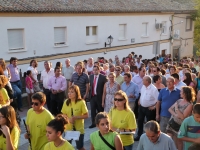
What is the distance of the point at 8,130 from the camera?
14.0 feet

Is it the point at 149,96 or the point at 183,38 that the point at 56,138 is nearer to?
the point at 149,96

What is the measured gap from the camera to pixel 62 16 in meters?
18.8

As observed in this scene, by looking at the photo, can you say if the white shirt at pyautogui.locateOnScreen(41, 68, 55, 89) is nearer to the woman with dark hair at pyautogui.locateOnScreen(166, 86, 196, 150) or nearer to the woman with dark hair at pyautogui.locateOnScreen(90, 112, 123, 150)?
the woman with dark hair at pyautogui.locateOnScreen(166, 86, 196, 150)

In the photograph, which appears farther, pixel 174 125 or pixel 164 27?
pixel 164 27

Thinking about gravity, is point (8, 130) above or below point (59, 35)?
below

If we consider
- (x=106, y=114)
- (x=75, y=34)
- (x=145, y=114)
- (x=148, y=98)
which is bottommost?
(x=145, y=114)

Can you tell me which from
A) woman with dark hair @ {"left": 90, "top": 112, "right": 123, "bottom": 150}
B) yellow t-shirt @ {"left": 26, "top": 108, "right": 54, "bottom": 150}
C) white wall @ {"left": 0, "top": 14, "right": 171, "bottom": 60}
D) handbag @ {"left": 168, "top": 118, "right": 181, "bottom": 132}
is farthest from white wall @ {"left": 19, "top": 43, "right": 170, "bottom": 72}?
woman with dark hair @ {"left": 90, "top": 112, "right": 123, "bottom": 150}

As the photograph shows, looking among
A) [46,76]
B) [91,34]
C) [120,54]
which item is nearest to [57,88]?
[46,76]

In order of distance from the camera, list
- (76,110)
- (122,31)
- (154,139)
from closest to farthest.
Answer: (154,139), (76,110), (122,31)

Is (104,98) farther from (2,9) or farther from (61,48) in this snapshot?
(61,48)

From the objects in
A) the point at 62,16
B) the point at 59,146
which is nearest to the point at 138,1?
the point at 62,16

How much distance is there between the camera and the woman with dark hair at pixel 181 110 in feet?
19.5

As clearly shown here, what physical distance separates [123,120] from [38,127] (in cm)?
145

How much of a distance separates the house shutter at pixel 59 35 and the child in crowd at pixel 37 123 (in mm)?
13911
